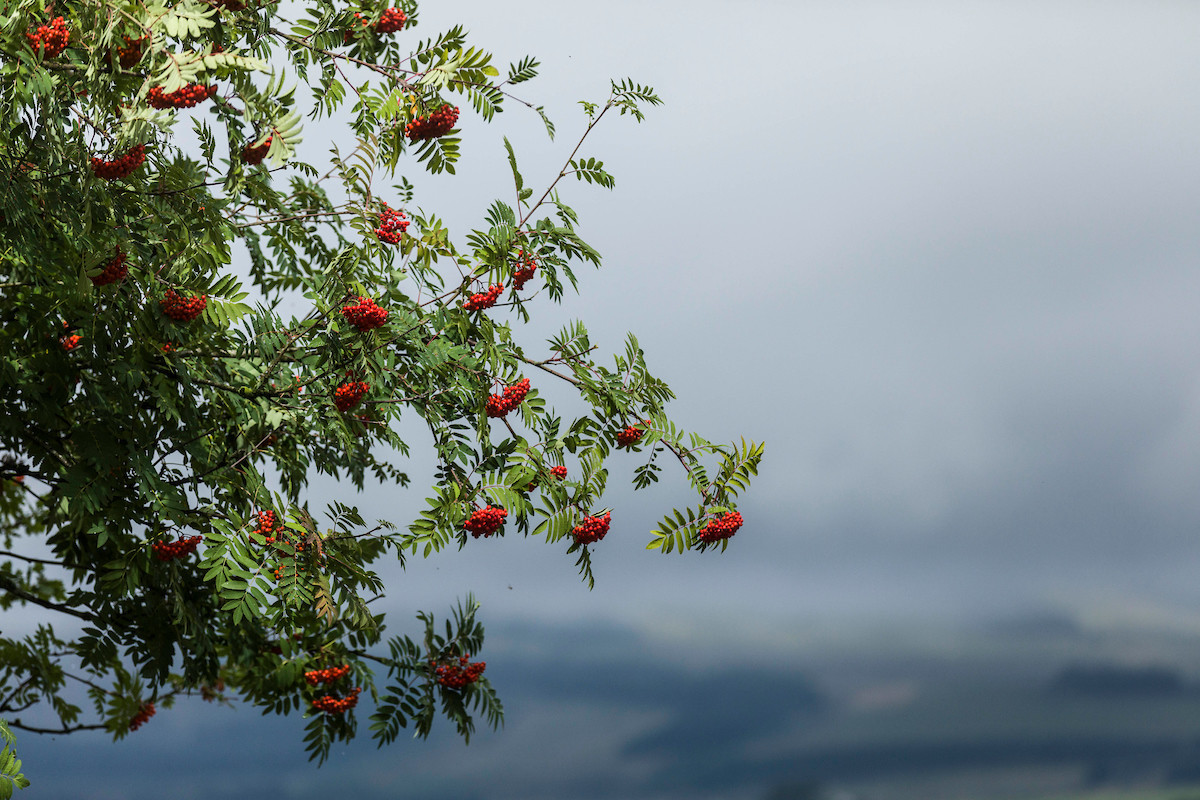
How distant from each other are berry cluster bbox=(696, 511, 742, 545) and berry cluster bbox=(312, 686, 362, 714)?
219cm

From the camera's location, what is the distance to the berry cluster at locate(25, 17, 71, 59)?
134 inches

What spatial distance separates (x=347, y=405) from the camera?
4.29 metres

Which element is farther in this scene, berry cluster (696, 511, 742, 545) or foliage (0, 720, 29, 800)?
berry cluster (696, 511, 742, 545)

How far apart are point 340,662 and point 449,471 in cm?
165

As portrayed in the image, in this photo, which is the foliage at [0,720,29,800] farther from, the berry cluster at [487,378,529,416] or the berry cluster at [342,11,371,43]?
the berry cluster at [342,11,371,43]

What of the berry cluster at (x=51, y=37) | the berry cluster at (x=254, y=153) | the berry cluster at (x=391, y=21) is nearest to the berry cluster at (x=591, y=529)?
the berry cluster at (x=254, y=153)

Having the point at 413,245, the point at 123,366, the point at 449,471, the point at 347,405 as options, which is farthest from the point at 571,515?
the point at 123,366

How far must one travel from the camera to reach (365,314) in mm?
4031

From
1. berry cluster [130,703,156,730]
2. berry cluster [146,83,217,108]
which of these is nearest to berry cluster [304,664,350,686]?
berry cluster [130,703,156,730]

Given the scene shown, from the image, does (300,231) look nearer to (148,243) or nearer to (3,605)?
(148,243)

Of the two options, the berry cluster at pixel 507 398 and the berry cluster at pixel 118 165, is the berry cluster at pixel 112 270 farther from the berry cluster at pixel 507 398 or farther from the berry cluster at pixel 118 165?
the berry cluster at pixel 507 398

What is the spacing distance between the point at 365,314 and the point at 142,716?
4.57m

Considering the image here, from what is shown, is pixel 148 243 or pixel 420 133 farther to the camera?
pixel 420 133

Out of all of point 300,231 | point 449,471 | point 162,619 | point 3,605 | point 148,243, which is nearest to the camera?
point 148,243
